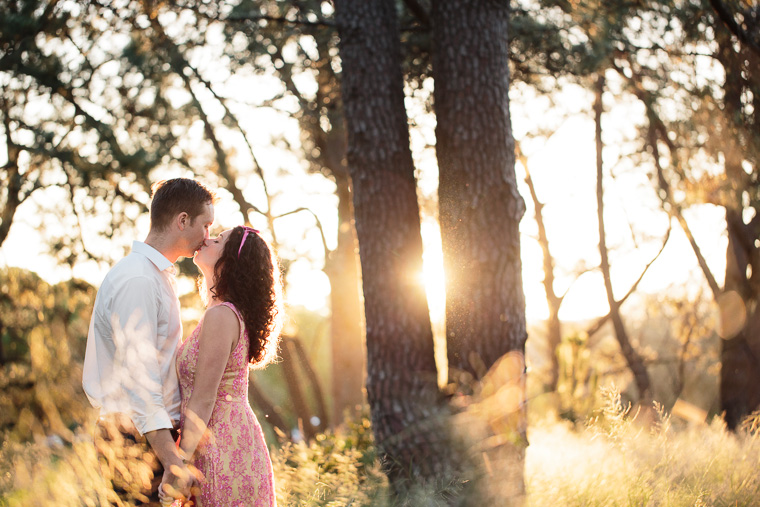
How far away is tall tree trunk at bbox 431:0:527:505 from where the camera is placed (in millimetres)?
4637

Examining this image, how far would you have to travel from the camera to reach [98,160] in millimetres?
9078

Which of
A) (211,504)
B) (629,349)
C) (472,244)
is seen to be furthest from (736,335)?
(211,504)

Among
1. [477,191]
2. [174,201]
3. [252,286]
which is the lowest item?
[252,286]

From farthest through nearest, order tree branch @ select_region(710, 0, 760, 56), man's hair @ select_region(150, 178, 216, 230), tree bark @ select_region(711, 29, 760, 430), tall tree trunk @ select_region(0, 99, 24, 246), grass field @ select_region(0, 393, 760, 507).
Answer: tall tree trunk @ select_region(0, 99, 24, 246) → tree bark @ select_region(711, 29, 760, 430) → tree branch @ select_region(710, 0, 760, 56) → grass field @ select_region(0, 393, 760, 507) → man's hair @ select_region(150, 178, 216, 230)

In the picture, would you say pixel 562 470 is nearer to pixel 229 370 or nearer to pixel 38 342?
pixel 229 370

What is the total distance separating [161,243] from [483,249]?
8.24 ft

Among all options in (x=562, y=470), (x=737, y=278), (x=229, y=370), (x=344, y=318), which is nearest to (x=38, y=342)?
(x=229, y=370)

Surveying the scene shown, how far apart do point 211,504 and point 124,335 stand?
2.91 ft

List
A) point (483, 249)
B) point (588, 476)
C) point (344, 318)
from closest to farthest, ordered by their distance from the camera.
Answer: point (588, 476), point (483, 249), point (344, 318)

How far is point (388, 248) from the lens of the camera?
5.10 m

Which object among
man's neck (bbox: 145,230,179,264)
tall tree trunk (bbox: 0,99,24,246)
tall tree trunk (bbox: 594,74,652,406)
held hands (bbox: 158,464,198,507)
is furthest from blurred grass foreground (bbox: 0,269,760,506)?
tall tree trunk (bbox: 594,74,652,406)

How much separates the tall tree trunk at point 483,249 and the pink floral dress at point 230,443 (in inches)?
79.9

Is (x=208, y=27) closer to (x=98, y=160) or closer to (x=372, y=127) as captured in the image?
(x=98, y=160)

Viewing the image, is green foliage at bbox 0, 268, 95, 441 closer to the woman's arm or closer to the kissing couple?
the kissing couple
